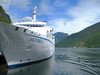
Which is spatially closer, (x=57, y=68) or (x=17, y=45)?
(x=17, y=45)

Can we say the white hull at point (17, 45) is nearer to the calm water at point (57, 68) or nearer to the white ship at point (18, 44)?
the white ship at point (18, 44)

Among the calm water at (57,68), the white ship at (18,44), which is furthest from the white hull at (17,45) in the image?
the calm water at (57,68)

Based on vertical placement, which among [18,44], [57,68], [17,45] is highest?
[18,44]

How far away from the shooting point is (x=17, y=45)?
14.4 metres

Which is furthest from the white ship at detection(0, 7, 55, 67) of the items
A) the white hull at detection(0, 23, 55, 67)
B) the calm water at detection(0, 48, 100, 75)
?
the calm water at detection(0, 48, 100, 75)

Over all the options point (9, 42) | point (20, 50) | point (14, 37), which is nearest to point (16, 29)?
point (14, 37)

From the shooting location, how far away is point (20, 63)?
1520 centimetres

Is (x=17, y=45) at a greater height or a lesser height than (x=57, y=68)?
greater

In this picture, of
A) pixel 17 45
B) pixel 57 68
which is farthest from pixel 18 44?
pixel 57 68

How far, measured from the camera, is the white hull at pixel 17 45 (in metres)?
13.3

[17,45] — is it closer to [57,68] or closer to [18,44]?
[18,44]

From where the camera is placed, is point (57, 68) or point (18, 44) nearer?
point (18, 44)

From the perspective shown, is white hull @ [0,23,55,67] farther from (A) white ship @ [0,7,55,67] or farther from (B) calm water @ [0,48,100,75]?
(B) calm water @ [0,48,100,75]

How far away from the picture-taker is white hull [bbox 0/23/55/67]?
1335 cm
